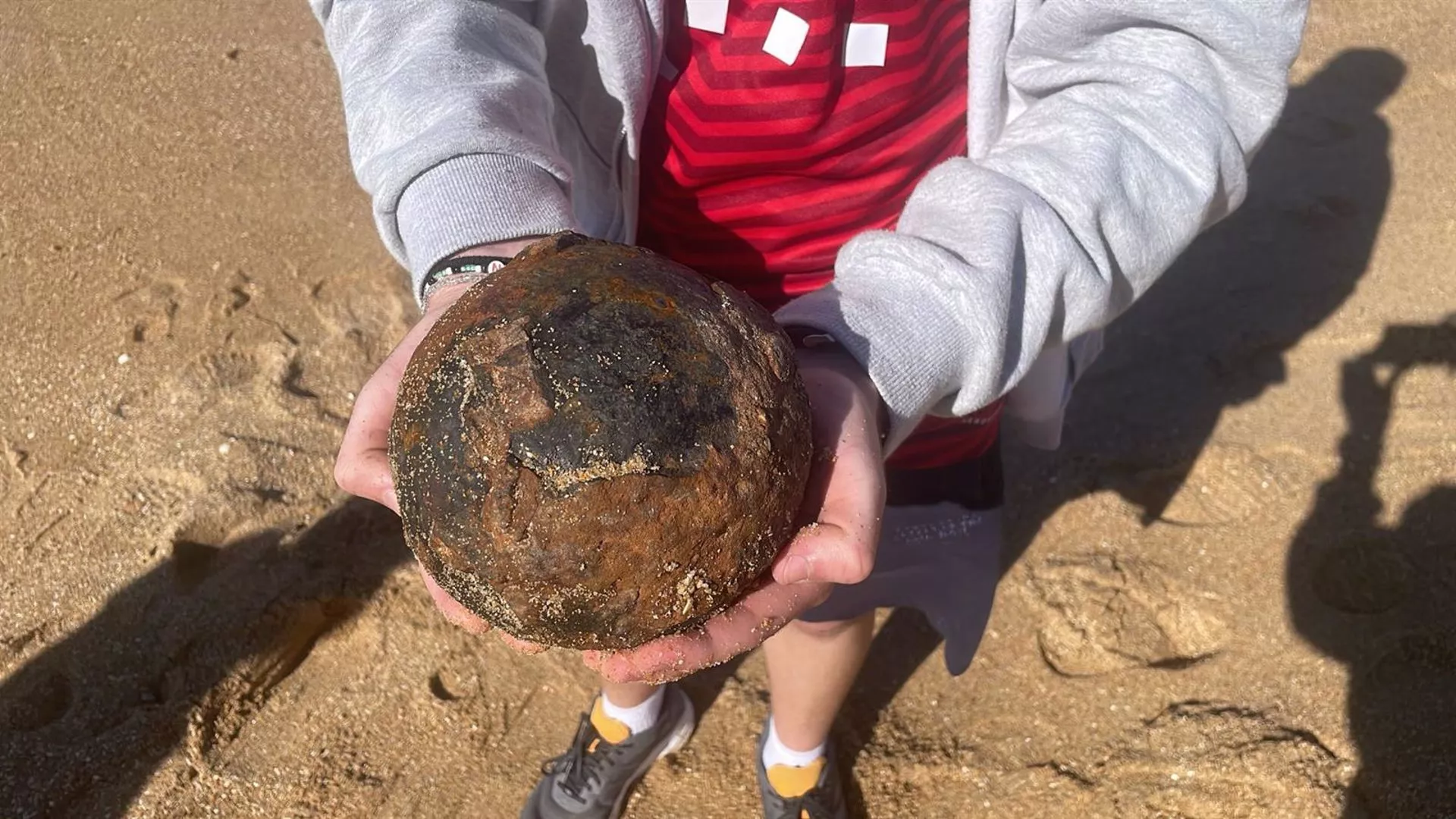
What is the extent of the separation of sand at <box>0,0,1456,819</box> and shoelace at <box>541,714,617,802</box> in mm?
105

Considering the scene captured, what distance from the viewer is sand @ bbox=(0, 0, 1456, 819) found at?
259 cm

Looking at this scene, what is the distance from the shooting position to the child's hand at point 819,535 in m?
1.55

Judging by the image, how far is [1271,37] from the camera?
1.77 metres

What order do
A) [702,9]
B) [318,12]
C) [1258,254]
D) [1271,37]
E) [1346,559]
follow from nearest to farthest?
[1271,37] → [702,9] → [318,12] → [1346,559] → [1258,254]

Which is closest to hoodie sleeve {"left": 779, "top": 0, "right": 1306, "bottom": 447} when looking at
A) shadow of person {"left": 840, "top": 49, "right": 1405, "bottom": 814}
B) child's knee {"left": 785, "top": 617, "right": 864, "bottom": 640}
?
child's knee {"left": 785, "top": 617, "right": 864, "bottom": 640}

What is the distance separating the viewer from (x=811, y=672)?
2430 millimetres

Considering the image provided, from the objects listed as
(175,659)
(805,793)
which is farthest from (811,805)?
(175,659)

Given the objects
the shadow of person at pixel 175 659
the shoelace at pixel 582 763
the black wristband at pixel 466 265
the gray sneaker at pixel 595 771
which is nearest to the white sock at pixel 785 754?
the gray sneaker at pixel 595 771

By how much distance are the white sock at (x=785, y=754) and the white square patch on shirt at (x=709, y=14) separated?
1620mm

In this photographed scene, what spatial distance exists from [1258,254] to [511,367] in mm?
3332

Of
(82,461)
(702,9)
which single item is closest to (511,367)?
(702,9)

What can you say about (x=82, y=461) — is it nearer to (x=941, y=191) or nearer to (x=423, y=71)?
(x=423, y=71)

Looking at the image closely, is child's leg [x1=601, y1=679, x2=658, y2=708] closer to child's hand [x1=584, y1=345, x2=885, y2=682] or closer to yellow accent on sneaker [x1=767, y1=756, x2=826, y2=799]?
yellow accent on sneaker [x1=767, y1=756, x2=826, y2=799]

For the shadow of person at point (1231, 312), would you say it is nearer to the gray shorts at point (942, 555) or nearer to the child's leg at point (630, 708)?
the gray shorts at point (942, 555)
